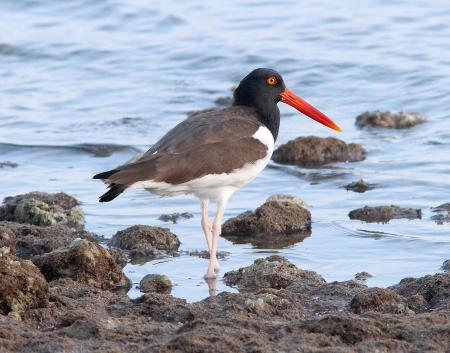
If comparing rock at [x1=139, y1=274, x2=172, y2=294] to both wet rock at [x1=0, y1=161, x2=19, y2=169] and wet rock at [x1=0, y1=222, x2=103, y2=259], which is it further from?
wet rock at [x1=0, y1=161, x2=19, y2=169]

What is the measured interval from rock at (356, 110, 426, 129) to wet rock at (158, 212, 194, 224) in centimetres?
397

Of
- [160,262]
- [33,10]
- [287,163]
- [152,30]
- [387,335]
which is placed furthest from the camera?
[33,10]

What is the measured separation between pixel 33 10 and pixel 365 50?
7.02 meters

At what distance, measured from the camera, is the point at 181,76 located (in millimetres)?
14648

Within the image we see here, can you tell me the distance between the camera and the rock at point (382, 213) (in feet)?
26.0

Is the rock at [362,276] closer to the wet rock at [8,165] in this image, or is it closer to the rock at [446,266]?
the rock at [446,266]

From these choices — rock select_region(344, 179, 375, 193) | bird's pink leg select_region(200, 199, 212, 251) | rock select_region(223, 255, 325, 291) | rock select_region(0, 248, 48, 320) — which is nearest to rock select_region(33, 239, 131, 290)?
rock select_region(223, 255, 325, 291)

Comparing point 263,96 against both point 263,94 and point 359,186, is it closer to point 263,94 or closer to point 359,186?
point 263,94

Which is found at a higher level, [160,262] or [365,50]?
[365,50]

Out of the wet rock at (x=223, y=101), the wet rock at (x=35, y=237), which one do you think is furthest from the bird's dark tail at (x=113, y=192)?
the wet rock at (x=223, y=101)

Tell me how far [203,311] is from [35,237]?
226 cm

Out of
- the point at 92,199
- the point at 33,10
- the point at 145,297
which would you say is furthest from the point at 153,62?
the point at 145,297

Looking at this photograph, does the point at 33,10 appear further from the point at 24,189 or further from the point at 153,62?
the point at 24,189

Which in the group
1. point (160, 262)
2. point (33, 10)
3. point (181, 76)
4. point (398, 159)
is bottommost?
point (160, 262)
